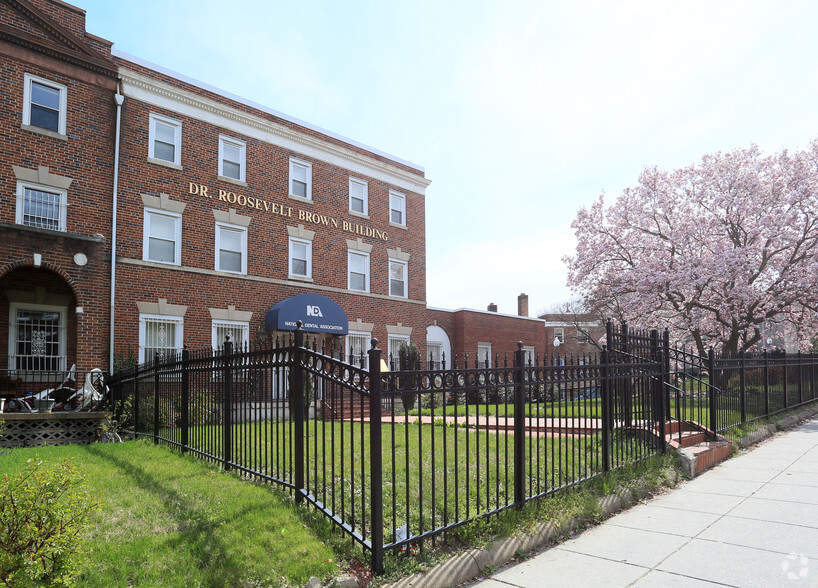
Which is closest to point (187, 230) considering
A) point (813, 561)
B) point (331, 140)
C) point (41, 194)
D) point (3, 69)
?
point (41, 194)

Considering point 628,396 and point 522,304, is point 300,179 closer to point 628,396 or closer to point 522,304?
point 628,396

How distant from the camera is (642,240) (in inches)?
916

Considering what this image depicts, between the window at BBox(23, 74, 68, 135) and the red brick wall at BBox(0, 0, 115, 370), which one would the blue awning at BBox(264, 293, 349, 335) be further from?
the window at BBox(23, 74, 68, 135)

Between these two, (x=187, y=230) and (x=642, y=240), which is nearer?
(x=187, y=230)

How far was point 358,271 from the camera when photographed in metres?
20.8

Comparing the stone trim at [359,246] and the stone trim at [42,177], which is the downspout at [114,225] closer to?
the stone trim at [42,177]

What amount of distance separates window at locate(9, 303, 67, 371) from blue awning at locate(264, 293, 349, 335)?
5.46m

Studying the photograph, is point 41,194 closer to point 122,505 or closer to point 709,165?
point 122,505

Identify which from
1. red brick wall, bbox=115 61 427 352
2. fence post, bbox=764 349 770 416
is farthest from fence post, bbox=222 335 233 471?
fence post, bbox=764 349 770 416

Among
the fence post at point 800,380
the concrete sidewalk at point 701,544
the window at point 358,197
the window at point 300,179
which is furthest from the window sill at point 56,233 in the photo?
the fence post at point 800,380

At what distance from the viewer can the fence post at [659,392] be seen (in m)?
8.03

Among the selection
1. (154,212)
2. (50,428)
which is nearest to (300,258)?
(154,212)

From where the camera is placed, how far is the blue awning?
16812 mm

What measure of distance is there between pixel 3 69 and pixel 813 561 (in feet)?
56.6
